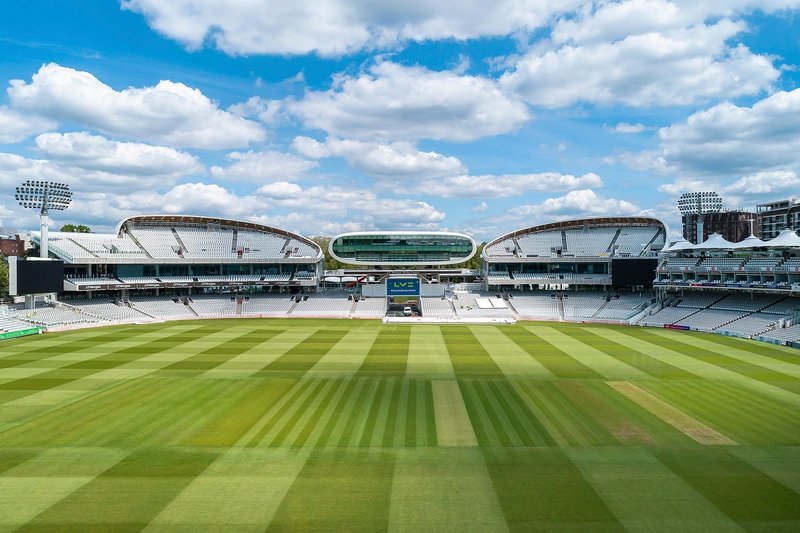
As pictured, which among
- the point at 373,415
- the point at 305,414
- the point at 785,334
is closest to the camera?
the point at 373,415

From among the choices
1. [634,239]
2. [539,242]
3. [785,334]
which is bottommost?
[785,334]

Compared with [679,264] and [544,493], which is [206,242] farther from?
[544,493]

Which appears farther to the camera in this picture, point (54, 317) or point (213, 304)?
point (213, 304)

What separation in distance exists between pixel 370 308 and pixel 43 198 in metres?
35.6

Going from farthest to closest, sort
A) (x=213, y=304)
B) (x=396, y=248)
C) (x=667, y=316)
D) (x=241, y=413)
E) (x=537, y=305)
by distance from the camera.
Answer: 1. (x=396, y=248)
2. (x=213, y=304)
3. (x=537, y=305)
4. (x=667, y=316)
5. (x=241, y=413)

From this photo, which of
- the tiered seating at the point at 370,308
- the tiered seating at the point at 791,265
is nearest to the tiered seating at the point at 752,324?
the tiered seating at the point at 791,265

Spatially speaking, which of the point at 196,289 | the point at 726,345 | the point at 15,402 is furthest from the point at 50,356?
the point at 726,345

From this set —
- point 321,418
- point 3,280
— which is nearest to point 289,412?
point 321,418

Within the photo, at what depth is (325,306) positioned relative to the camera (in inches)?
2314

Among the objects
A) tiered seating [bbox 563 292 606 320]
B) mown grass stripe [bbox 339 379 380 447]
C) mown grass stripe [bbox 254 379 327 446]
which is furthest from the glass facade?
mown grass stripe [bbox 339 379 380 447]

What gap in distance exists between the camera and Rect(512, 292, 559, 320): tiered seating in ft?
181

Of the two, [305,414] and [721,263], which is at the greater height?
[721,263]

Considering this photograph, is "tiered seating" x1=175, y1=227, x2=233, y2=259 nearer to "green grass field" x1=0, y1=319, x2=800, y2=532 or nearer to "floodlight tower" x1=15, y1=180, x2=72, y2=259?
"floodlight tower" x1=15, y1=180, x2=72, y2=259

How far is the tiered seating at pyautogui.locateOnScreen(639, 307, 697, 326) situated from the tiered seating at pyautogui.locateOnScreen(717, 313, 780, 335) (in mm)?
5187
